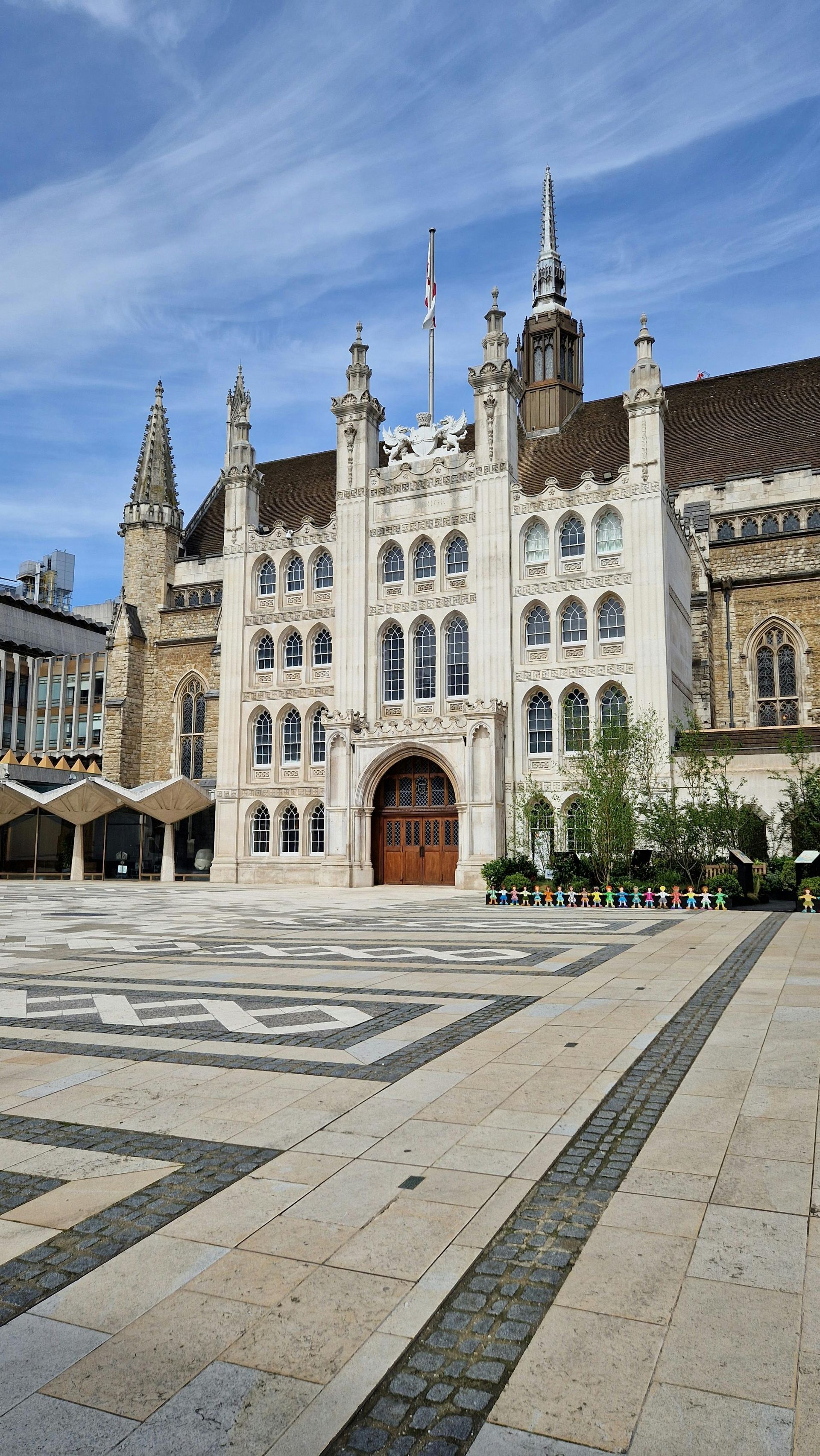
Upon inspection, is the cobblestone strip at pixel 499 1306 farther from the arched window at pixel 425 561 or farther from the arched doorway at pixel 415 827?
the arched window at pixel 425 561

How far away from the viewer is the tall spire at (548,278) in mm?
50250

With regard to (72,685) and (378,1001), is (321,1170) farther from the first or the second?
(72,685)

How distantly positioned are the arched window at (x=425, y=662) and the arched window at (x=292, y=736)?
535cm

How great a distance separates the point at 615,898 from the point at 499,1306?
68.5 ft

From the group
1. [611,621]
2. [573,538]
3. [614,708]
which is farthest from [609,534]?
[614,708]

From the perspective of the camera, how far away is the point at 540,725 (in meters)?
33.8

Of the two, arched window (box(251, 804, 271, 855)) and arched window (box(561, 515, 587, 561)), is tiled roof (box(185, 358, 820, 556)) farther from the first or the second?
arched window (box(251, 804, 271, 855))

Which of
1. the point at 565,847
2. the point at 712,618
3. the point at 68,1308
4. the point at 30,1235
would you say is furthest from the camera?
the point at 712,618

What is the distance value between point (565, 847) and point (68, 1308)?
29.8 m

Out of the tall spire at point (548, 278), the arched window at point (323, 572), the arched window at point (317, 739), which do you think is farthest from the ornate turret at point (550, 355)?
the arched window at point (317, 739)

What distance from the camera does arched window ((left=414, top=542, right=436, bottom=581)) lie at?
3653cm

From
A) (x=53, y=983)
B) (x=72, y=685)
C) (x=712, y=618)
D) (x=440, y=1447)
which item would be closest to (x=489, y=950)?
(x=53, y=983)

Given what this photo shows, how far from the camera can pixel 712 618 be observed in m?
36.3

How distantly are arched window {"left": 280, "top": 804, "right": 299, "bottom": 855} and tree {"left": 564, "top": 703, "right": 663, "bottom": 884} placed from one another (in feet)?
37.6
